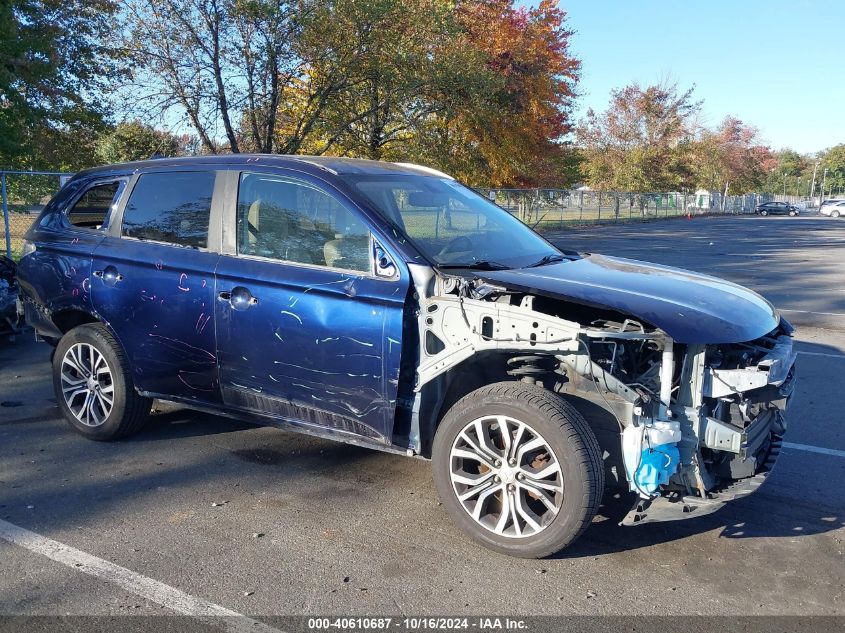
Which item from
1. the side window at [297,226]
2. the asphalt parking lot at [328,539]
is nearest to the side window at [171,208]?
the side window at [297,226]

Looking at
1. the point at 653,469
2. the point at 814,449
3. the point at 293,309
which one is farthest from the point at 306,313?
the point at 814,449

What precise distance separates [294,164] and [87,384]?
2.15m

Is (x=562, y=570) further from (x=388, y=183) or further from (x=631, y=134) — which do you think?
(x=631, y=134)

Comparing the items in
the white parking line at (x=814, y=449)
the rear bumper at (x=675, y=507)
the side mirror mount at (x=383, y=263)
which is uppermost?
the side mirror mount at (x=383, y=263)

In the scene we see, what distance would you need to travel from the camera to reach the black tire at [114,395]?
4.88 meters

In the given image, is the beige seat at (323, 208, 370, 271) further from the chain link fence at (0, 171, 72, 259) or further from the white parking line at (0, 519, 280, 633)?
the chain link fence at (0, 171, 72, 259)

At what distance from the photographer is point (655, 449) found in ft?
11.0

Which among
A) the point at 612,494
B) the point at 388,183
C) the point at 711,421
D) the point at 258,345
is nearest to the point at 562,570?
the point at 612,494

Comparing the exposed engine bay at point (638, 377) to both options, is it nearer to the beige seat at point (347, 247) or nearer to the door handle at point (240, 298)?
the beige seat at point (347, 247)

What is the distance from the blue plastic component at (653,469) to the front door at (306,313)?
127 cm

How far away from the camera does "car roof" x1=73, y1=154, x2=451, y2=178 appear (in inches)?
174

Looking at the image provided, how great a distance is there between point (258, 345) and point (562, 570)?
204 centimetres

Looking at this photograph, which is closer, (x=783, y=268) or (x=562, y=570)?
(x=562, y=570)

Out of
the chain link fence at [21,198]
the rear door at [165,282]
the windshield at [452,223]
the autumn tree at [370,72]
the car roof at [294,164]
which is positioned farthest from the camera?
the autumn tree at [370,72]
